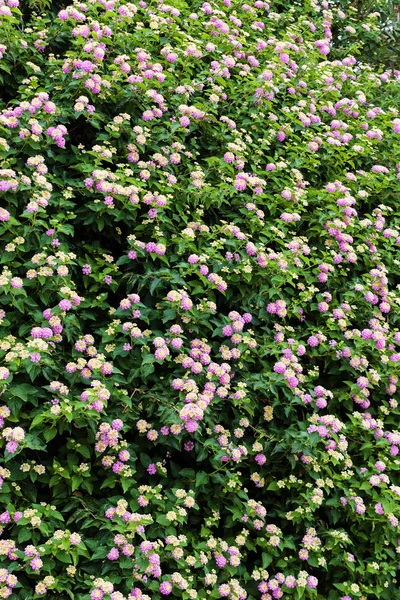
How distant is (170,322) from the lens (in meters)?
3.13

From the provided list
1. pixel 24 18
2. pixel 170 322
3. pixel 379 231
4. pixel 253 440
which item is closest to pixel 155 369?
pixel 170 322

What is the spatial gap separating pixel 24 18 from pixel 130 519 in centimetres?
350

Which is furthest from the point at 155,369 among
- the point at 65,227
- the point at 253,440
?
the point at 65,227

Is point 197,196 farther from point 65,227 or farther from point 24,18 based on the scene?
point 24,18

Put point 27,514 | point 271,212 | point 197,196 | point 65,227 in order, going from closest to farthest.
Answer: point 27,514, point 65,227, point 197,196, point 271,212

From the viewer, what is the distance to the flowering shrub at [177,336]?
2576 mm

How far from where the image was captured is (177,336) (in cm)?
297

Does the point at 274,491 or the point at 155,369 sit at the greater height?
the point at 155,369

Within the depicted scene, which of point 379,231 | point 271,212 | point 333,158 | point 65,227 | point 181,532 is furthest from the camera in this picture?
point 333,158

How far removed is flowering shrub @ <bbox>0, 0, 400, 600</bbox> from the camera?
8.45 ft

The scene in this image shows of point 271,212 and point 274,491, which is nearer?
point 274,491

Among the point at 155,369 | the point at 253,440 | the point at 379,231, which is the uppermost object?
the point at 379,231

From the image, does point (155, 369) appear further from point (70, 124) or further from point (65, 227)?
point (70, 124)

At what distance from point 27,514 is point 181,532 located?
769 millimetres
